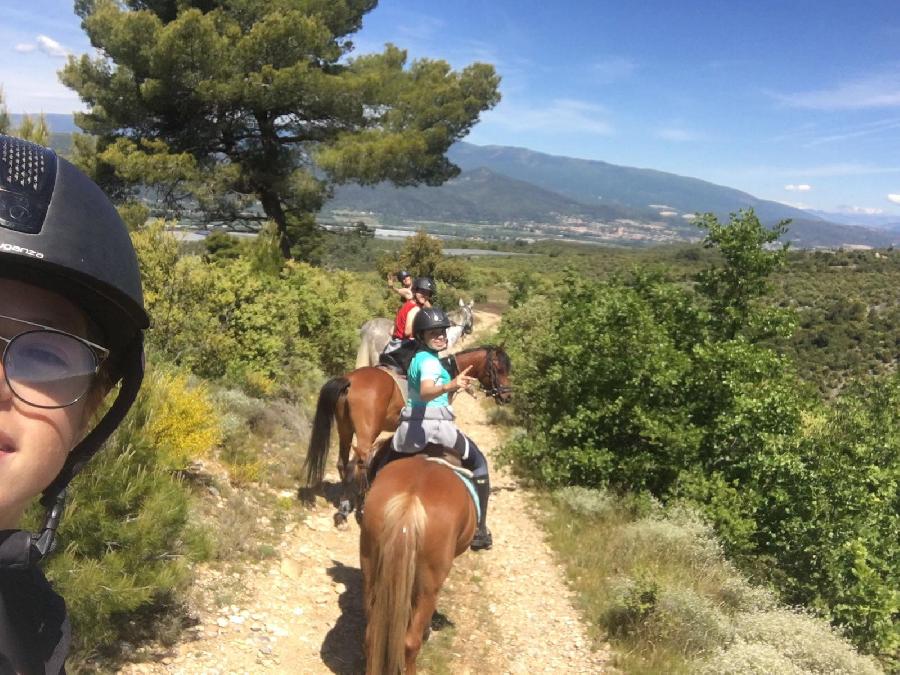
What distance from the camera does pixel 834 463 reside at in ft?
18.5

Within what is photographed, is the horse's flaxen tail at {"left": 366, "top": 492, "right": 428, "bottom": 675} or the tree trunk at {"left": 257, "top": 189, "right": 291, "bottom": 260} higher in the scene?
the tree trunk at {"left": 257, "top": 189, "right": 291, "bottom": 260}

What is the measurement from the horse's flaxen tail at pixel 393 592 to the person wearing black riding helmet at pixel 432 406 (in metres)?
0.97

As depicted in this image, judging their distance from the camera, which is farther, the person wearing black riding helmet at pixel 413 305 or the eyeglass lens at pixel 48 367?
the person wearing black riding helmet at pixel 413 305

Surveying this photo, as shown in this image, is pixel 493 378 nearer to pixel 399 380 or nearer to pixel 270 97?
pixel 399 380

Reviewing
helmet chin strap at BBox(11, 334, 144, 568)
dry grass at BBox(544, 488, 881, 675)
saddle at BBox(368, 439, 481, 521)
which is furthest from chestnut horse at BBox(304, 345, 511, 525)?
helmet chin strap at BBox(11, 334, 144, 568)

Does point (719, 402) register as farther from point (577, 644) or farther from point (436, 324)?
point (436, 324)

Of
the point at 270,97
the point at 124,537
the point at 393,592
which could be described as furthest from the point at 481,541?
the point at 270,97

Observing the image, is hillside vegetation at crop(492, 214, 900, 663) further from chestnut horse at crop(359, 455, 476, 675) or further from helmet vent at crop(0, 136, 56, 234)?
helmet vent at crop(0, 136, 56, 234)

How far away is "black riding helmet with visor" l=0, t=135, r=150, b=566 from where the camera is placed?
1.05m

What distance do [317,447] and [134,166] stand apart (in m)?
9.98

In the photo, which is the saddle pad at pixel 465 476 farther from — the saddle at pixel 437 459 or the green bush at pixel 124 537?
the green bush at pixel 124 537

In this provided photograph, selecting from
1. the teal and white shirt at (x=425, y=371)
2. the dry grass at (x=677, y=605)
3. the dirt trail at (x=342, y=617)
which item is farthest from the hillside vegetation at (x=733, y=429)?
the teal and white shirt at (x=425, y=371)

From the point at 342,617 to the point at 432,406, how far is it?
6.44ft

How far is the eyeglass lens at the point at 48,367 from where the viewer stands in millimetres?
972
